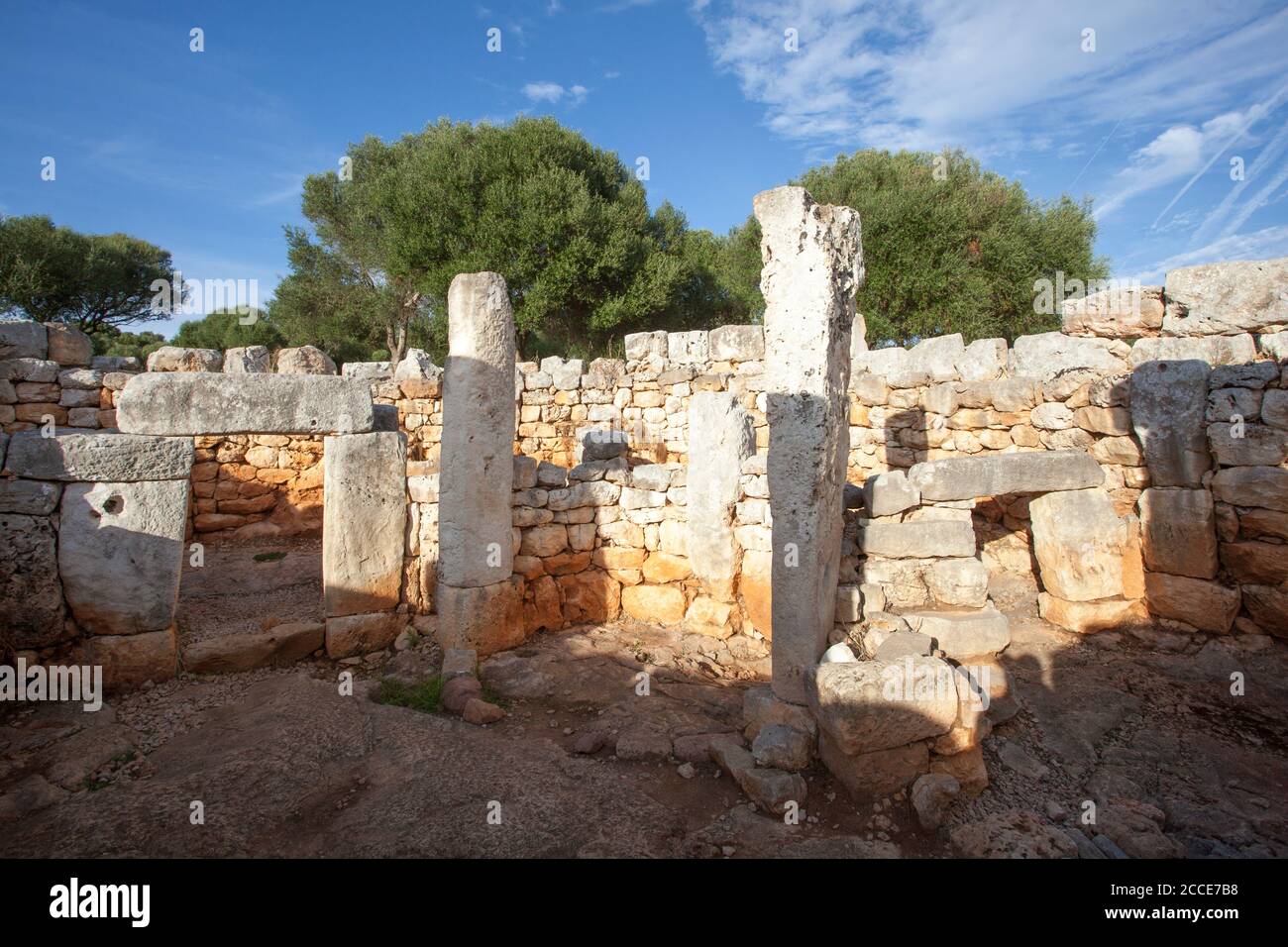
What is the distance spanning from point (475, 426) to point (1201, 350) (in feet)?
22.9

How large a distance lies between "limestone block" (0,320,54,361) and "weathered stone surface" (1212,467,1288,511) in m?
14.3

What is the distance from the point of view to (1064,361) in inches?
286

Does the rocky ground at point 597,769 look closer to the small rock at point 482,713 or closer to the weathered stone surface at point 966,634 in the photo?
the small rock at point 482,713

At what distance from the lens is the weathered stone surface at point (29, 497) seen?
4867mm

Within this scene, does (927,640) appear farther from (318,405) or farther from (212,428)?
(212,428)

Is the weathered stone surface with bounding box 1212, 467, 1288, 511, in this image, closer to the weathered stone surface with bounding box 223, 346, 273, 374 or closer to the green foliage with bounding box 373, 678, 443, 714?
the green foliage with bounding box 373, 678, 443, 714

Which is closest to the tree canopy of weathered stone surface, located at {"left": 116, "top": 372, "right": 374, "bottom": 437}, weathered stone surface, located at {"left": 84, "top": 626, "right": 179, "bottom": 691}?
weathered stone surface, located at {"left": 116, "top": 372, "right": 374, "bottom": 437}

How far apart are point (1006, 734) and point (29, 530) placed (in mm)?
7241

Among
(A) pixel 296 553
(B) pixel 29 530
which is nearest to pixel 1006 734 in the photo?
(B) pixel 29 530

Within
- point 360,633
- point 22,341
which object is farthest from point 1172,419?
point 22,341

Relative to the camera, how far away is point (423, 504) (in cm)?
615

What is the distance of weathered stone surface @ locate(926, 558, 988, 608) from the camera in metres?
4.95

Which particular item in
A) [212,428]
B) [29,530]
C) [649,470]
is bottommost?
[29,530]
